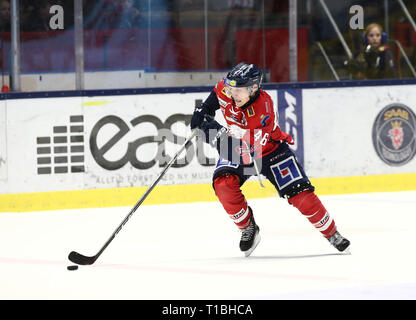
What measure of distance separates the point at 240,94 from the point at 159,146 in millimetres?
2208

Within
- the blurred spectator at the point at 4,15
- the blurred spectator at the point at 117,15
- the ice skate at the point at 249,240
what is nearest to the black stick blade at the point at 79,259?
the ice skate at the point at 249,240

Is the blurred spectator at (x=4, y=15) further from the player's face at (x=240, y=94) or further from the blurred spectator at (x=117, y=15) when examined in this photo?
the player's face at (x=240, y=94)

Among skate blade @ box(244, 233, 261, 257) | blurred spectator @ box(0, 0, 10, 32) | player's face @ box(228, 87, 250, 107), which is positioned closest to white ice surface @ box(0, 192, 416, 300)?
skate blade @ box(244, 233, 261, 257)

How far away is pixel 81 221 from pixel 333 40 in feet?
11.8

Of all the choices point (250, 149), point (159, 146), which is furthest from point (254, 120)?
point (159, 146)

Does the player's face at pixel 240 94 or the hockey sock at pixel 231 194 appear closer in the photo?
the player's face at pixel 240 94

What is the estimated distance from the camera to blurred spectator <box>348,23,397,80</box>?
8.19 m

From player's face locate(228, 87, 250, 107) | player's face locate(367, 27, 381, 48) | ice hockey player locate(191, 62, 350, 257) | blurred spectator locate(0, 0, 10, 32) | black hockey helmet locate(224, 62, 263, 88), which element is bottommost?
ice hockey player locate(191, 62, 350, 257)

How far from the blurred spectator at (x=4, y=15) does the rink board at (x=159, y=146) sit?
115cm

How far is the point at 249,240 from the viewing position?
5.35 meters

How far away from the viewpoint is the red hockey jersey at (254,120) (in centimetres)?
509

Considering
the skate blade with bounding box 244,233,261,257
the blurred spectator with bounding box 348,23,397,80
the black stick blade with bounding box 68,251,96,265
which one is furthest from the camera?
the blurred spectator with bounding box 348,23,397,80

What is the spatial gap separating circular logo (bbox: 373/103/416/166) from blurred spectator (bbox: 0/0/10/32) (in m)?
2.94

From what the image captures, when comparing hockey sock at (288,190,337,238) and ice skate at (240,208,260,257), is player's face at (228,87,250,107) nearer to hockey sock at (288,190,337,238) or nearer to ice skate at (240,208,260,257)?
hockey sock at (288,190,337,238)
